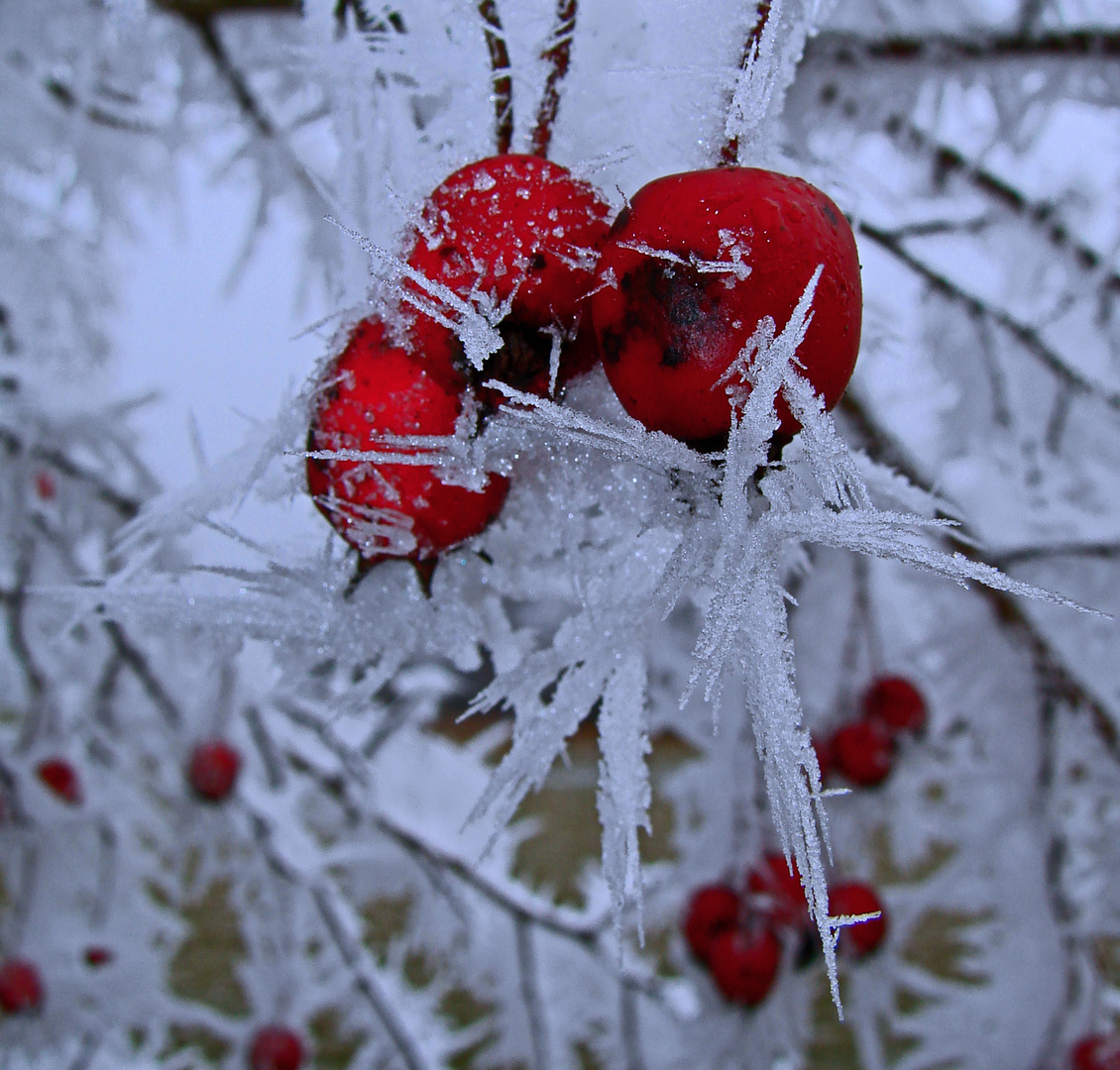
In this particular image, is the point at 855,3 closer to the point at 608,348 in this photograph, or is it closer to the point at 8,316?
the point at 608,348

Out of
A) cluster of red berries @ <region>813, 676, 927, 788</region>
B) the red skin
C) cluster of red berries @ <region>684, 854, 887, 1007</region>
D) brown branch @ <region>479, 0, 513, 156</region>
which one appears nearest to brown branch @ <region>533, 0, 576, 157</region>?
brown branch @ <region>479, 0, 513, 156</region>

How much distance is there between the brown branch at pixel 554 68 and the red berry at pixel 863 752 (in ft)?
3.59

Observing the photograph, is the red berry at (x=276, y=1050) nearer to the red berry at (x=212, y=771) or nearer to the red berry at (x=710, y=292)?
the red berry at (x=212, y=771)

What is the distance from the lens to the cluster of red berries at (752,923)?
109 centimetres

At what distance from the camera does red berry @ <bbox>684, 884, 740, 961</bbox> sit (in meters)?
1.13

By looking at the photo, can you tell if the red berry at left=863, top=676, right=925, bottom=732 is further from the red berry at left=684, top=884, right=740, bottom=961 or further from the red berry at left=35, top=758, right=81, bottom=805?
the red berry at left=35, top=758, right=81, bottom=805

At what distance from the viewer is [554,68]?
0.39m

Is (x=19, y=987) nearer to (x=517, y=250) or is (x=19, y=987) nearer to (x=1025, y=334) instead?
(x=517, y=250)

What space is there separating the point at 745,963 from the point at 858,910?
0.21m

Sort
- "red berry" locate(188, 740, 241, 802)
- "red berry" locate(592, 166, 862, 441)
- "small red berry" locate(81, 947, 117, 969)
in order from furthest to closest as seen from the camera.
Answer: "small red berry" locate(81, 947, 117, 969)
"red berry" locate(188, 740, 241, 802)
"red berry" locate(592, 166, 862, 441)

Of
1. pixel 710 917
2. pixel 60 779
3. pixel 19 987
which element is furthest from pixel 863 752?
pixel 19 987

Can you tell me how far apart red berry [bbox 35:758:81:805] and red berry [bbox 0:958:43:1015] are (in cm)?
30

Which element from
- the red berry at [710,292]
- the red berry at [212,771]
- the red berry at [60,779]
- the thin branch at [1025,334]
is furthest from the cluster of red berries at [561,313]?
the red berry at [60,779]

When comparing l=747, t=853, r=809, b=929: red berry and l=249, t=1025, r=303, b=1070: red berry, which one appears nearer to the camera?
l=747, t=853, r=809, b=929: red berry
